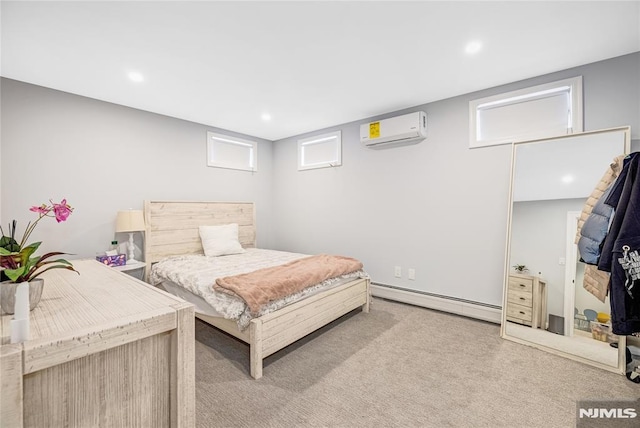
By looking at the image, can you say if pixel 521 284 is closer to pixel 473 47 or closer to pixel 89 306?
pixel 473 47

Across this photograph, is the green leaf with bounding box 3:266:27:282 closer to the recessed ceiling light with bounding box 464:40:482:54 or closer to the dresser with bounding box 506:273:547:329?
the recessed ceiling light with bounding box 464:40:482:54

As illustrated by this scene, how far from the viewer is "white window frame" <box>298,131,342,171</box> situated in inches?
163

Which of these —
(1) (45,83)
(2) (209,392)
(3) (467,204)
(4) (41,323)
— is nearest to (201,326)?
(2) (209,392)

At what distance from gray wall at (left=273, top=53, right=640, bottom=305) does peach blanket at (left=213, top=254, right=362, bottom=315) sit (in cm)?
94

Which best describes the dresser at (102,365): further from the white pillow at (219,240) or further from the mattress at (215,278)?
the white pillow at (219,240)

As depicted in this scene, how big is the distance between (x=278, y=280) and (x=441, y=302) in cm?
208

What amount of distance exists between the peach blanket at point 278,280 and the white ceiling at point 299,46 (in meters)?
1.90

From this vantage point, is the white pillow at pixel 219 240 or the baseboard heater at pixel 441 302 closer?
the baseboard heater at pixel 441 302

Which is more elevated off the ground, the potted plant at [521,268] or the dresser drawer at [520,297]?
the potted plant at [521,268]

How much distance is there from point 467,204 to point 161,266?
3.55 meters

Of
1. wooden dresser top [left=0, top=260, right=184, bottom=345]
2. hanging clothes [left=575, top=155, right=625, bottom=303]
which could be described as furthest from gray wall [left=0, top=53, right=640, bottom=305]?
wooden dresser top [left=0, top=260, right=184, bottom=345]

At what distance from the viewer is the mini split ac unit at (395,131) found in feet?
10.6

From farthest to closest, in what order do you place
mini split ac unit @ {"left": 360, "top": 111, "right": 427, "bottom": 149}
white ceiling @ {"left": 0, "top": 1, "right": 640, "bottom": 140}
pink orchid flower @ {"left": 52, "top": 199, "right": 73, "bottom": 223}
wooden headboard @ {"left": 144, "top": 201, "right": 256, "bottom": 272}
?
wooden headboard @ {"left": 144, "top": 201, "right": 256, "bottom": 272} → mini split ac unit @ {"left": 360, "top": 111, "right": 427, "bottom": 149} → white ceiling @ {"left": 0, "top": 1, "right": 640, "bottom": 140} → pink orchid flower @ {"left": 52, "top": 199, "right": 73, "bottom": 223}

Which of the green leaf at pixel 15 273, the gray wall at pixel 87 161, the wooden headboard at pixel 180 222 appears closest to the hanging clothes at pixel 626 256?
the green leaf at pixel 15 273
